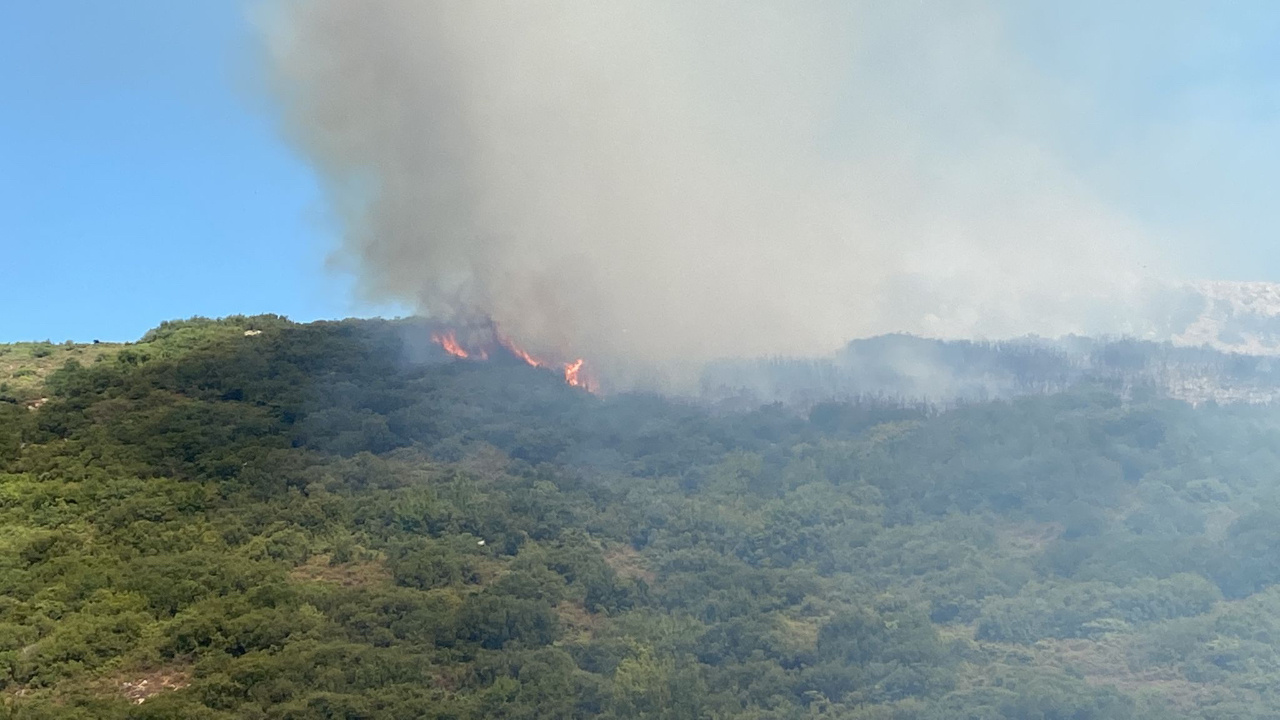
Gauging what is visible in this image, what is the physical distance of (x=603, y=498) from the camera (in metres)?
86.0

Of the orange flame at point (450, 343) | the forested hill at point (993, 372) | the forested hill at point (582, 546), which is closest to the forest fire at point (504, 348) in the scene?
the orange flame at point (450, 343)

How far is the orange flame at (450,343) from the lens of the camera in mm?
103625

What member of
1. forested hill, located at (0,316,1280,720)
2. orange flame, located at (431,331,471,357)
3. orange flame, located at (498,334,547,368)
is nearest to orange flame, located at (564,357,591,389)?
orange flame, located at (498,334,547,368)

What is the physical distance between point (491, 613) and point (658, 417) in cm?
3492

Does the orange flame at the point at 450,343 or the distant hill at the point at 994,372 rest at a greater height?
the orange flame at the point at 450,343

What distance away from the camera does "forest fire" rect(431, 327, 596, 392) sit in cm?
10325

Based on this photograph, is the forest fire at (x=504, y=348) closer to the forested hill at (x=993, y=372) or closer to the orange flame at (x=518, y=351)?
the orange flame at (x=518, y=351)

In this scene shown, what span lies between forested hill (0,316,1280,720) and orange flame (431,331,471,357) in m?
3.19

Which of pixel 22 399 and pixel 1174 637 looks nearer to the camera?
pixel 1174 637

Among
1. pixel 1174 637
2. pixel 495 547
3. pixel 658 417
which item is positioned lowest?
pixel 1174 637

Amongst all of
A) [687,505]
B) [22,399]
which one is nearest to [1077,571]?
[687,505]

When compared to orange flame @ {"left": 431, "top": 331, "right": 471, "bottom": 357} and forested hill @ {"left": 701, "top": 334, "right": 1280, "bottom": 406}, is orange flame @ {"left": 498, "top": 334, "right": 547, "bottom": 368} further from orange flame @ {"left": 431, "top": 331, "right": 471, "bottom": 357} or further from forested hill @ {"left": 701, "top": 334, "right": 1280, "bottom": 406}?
forested hill @ {"left": 701, "top": 334, "right": 1280, "bottom": 406}

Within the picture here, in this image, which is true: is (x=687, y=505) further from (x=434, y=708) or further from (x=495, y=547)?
(x=434, y=708)

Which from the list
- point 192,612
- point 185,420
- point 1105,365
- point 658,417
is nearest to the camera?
point 192,612
